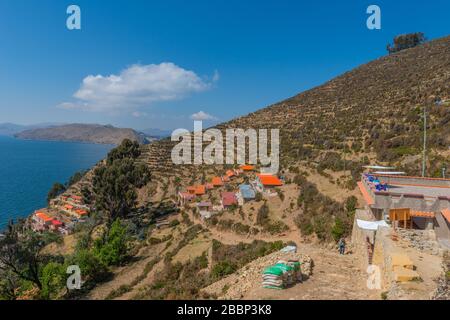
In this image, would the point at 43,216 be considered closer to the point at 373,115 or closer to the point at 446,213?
the point at 446,213

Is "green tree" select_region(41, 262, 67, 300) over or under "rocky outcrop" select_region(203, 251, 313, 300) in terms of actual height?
under

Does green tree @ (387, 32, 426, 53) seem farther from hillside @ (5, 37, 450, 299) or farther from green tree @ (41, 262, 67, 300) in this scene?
green tree @ (41, 262, 67, 300)

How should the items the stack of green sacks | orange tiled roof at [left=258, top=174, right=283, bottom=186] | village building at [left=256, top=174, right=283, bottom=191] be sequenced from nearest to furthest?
the stack of green sacks, village building at [left=256, top=174, right=283, bottom=191], orange tiled roof at [left=258, top=174, right=283, bottom=186]

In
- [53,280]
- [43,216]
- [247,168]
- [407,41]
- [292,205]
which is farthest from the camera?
[407,41]

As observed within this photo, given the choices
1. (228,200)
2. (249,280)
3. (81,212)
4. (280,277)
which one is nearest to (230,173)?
(228,200)

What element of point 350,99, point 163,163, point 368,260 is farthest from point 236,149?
point 368,260

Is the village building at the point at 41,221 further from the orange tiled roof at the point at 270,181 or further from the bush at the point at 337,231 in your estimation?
the bush at the point at 337,231

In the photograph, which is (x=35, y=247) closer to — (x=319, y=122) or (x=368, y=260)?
(x=368, y=260)

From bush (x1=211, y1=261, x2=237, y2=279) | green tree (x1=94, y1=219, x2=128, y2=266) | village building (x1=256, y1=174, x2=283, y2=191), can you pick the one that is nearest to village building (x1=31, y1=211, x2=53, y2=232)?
green tree (x1=94, y1=219, x2=128, y2=266)

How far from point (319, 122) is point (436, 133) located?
715 inches

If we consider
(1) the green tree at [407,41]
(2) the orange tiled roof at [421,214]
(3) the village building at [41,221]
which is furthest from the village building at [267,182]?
(1) the green tree at [407,41]

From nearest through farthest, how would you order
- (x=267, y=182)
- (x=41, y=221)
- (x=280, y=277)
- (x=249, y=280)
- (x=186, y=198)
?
(x=280, y=277), (x=249, y=280), (x=267, y=182), (x=186, y=198), (x=41, y=221)

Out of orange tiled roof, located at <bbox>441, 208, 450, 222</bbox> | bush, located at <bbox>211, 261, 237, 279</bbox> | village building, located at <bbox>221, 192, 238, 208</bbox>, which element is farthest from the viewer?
village building, located at <bbox>221, 192, 238, 208</bbox>
